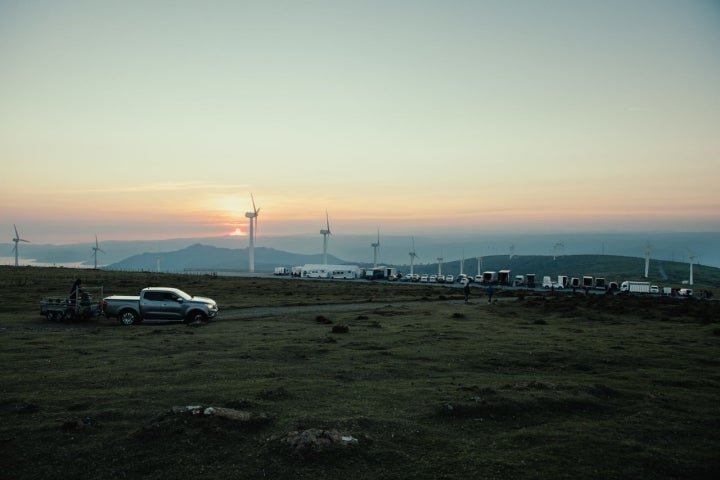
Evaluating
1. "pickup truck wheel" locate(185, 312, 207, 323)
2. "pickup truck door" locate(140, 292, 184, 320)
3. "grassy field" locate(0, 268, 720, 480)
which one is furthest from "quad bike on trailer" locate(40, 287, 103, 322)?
"pickup truck wheel" locate(185, 312, 207, 323)

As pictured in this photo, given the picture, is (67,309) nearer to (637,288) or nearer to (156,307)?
(156,307)

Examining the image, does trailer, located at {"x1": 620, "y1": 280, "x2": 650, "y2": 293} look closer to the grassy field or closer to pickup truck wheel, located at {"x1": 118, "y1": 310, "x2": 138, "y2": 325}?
the grassy field

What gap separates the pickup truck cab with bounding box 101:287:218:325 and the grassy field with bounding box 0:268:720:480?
570 cm

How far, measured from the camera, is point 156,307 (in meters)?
35.3

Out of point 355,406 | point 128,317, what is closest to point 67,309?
point 128,317

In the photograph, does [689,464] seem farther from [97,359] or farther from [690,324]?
[690,324]

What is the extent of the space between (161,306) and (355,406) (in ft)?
82.3

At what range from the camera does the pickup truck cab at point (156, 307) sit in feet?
114

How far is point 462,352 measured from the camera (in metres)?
24.0

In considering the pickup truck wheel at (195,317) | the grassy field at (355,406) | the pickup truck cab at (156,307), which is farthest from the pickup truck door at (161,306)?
the grassy field at (355,406)

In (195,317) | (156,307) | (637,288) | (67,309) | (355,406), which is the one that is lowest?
(637,288)

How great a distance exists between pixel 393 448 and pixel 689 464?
6.62m

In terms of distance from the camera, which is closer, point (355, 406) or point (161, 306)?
point (355, 406)

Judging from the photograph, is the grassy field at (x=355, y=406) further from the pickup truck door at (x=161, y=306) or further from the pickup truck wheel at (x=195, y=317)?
the pickup truck wheel at (x=195, y=317)
